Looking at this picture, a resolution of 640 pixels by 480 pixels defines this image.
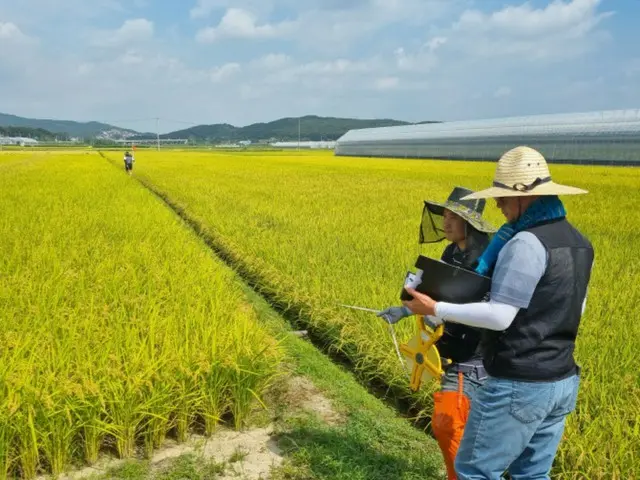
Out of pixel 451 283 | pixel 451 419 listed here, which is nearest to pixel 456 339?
pixel 451 419

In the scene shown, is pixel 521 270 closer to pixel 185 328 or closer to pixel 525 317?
pixel 525 317

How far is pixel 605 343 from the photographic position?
3.20 metres

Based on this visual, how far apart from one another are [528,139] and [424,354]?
30591mm

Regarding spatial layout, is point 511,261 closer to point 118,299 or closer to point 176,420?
point 176,420

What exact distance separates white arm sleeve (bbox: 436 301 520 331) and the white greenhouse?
25.9 m

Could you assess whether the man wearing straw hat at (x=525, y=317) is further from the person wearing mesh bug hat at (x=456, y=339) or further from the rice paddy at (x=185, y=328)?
the rice paddy at (x=185, y=328)

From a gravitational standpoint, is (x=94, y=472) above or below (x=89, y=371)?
below

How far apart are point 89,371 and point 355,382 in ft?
5.30

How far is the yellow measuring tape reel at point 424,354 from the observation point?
1969 millimetres

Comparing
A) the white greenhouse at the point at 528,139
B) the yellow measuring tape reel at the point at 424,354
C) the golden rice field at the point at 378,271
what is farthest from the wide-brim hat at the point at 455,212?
the white greenhouse at the point at 528,139

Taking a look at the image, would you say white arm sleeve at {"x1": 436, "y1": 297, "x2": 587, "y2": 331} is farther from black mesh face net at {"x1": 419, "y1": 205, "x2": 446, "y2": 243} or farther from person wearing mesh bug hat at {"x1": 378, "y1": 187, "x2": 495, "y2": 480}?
black mesh face net at {"x1": 419, "y1": 205, "x2": 446, "y2": 243}

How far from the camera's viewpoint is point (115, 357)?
253cm

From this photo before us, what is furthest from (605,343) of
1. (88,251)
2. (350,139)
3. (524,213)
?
(350,139)

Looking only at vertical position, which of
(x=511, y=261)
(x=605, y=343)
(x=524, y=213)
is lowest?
(x=605, y=343)
